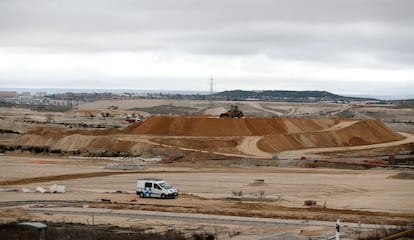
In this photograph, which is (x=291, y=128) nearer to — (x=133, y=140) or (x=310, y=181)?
(x=133, y=140)

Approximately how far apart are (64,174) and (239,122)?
3595cm

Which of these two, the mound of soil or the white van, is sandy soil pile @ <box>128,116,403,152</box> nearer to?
the mound of soil

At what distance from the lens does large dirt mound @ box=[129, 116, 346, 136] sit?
282ft

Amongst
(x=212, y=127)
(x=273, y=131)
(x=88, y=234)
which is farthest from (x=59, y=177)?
(x=273, y=131)

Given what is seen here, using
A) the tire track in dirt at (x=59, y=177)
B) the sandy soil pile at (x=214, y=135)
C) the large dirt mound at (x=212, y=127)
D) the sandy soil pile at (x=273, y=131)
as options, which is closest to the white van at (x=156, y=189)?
the tire track in dirt at (x=59, y=177)

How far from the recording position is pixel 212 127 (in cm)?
8600

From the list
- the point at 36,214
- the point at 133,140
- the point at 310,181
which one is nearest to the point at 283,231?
the point at 36,214

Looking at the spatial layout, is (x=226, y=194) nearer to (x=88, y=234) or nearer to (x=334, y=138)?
(x=88, y=234)

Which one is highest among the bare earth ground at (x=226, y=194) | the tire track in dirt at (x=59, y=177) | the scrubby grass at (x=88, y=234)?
the scrubby grass at (x=88, y=234)

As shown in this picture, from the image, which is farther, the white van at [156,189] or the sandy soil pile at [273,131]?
the sandy soil pile at [273,131]

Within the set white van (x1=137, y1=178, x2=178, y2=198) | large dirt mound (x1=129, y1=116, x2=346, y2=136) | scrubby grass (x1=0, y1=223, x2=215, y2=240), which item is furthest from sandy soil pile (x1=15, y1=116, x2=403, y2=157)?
scrubby grass (x1=0, y1=223, x2=215, y2=240)

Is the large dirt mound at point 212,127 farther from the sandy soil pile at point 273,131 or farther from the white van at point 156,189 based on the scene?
the white van at point 156,189

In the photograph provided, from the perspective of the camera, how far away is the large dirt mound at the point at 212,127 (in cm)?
8588

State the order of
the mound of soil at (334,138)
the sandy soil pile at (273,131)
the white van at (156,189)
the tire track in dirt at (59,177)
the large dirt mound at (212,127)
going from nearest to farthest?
the white van at (156,189)
the tire track in dirt at (59,177)
the mound of soil at (334,138)
the sandy soil pile at (273,131)
the large dirt mound at (212,127)
